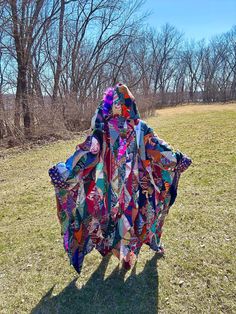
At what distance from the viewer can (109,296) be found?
2250 mm

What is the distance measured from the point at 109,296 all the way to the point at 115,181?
3.33ft

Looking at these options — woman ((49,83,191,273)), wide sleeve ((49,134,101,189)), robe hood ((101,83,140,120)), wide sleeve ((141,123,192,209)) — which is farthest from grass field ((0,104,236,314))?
robe hood ((101,83,140,120))

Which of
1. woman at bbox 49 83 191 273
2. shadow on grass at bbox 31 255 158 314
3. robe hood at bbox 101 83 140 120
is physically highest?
robe hood at bbox 101 83 140 120

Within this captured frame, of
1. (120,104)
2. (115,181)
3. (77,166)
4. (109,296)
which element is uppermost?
(120,104)

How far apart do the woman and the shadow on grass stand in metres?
0.31

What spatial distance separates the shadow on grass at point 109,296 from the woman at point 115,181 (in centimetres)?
31

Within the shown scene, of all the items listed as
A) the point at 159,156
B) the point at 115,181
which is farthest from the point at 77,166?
the point at 159,156

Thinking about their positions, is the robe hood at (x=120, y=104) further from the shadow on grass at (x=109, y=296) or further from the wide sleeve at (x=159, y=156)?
the shadow on grass at (x=109, y=296)

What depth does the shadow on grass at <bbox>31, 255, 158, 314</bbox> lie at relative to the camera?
2137mm

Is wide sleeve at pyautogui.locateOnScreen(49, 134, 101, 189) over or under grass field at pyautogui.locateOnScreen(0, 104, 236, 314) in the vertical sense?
over

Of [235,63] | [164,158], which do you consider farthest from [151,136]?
[235,63]

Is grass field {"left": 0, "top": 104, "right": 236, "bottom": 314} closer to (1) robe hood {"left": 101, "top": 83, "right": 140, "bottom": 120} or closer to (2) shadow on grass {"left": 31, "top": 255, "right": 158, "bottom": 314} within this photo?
(2) shadow on grass {"left": 31, "top": 255, "right": 158, "bottom": 314}

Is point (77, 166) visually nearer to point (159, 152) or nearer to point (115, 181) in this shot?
point (115, 181)

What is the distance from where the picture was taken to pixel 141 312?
2086 millimetres
